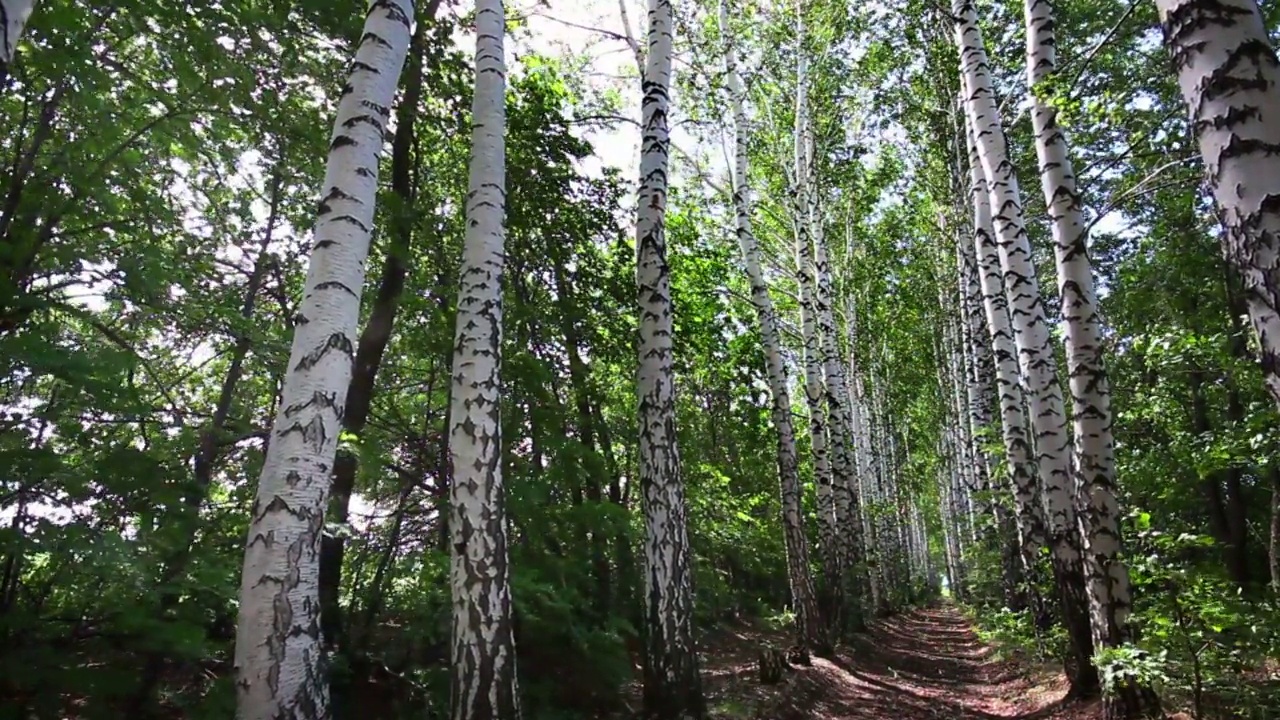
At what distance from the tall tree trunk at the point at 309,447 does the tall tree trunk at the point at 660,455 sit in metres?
3.26

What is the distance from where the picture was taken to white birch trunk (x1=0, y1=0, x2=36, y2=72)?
1.54 meters

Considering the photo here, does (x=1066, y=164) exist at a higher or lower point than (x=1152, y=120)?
lower

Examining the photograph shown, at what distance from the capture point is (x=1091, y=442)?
16.8ft

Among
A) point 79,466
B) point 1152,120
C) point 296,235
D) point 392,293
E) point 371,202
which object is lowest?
point 79,466

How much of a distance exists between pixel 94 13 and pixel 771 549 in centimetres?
1401

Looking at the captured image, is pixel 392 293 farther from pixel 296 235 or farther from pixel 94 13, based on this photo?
pixel 94 13

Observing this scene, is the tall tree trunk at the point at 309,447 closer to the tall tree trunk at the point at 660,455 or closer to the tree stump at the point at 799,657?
the tall tree trunk at the point at 660,455

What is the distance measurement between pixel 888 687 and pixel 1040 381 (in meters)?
5.02

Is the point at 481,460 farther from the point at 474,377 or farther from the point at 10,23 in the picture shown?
the point at 10,23

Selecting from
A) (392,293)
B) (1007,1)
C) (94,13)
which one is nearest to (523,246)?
(392,293)

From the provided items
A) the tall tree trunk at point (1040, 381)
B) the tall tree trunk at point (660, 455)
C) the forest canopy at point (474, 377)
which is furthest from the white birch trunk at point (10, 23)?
the tall tree trunk at point (1040, 381)

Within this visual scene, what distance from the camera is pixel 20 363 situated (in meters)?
3.67

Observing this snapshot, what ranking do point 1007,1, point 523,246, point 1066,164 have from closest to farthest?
point 1066,164 < point 523,246 < point 1007,1

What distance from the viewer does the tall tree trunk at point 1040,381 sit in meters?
6.10
